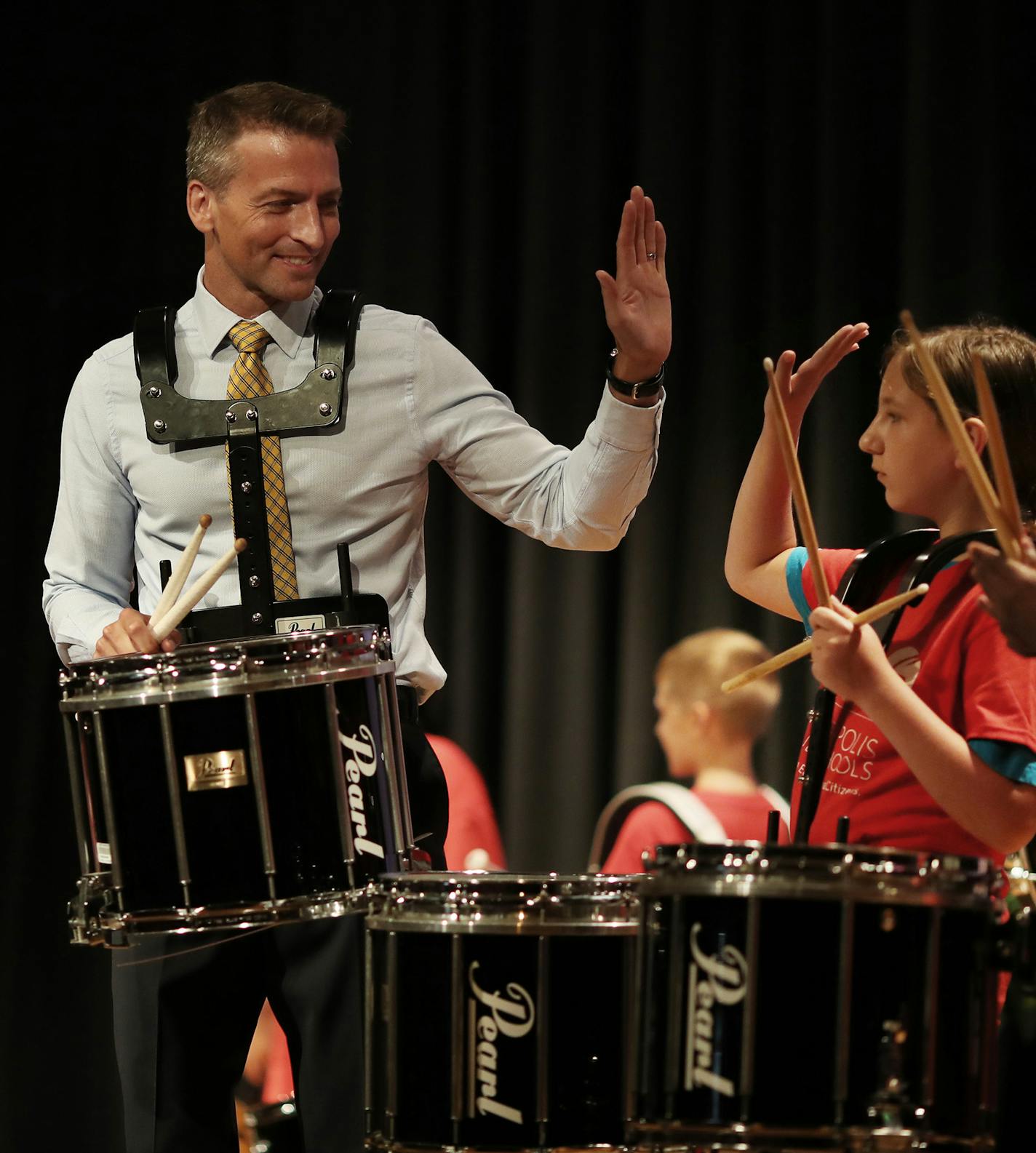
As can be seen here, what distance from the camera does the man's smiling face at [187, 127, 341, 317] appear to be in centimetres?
236

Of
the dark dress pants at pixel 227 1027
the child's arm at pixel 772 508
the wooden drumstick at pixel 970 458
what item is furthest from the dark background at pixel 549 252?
the wooden drumstick at pixel 970 458

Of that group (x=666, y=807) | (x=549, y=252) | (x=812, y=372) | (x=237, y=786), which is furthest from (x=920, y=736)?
(x=549, y=252)

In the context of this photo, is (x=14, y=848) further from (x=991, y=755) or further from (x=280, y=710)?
(x=991, y=755)

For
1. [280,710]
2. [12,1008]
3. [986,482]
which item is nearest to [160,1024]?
[280,710]

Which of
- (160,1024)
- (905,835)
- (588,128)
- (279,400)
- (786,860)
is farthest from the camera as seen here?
(588,128)

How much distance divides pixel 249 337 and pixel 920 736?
3.90 feet

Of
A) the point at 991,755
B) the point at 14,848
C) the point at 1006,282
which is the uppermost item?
the point at 1006,282

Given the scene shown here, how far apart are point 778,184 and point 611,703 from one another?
1.49 metres

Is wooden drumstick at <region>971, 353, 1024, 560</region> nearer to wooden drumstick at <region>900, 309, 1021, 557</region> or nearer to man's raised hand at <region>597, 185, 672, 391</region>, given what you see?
wooden drumstick at <region>900, 309, 1021, 557</region>

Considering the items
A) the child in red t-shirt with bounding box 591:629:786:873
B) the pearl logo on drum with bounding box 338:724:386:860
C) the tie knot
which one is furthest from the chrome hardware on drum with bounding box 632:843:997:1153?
the child in red t-shirt with bounding box 591:629:786:873

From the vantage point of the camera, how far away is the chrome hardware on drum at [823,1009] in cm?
150

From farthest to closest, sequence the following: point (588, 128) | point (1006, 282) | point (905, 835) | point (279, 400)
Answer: point (588, 128) < point (1006, 282) < point (279, 400) < point (905, 835)

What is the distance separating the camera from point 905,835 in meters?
1.89

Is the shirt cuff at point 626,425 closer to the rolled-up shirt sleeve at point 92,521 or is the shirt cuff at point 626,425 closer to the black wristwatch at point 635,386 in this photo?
the black wristwatch at point 635,386
